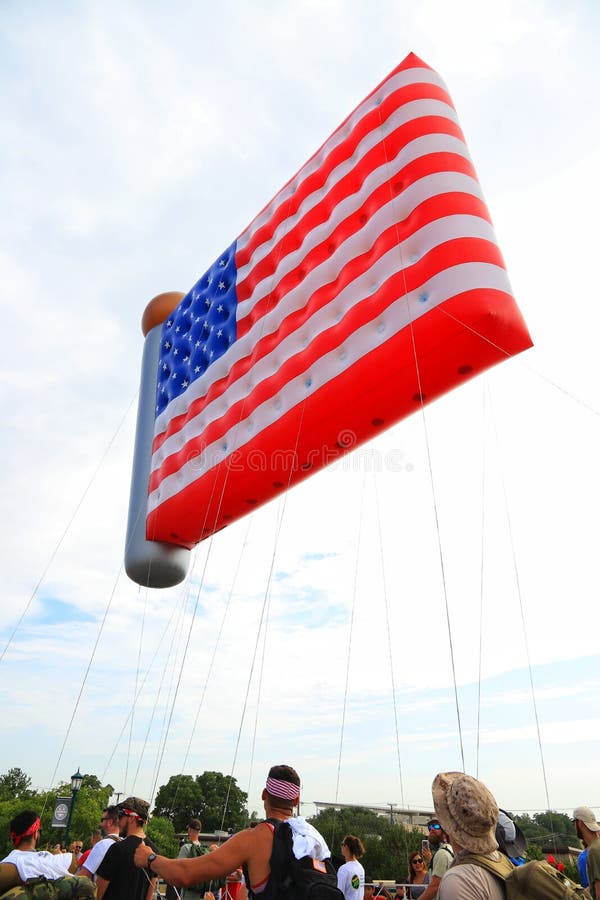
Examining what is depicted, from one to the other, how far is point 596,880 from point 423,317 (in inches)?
115

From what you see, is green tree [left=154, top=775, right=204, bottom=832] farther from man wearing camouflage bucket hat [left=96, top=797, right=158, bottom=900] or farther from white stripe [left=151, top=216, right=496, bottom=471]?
man wearing camouflage bucket hat [left=96, top=797, right=158, bottom=900]

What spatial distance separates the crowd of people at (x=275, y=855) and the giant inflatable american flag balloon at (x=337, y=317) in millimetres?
2592

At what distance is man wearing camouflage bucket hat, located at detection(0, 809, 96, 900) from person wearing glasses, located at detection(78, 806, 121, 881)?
0.17 metres

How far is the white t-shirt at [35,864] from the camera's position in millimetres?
2176

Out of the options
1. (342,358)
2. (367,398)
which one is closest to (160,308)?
(342,358)

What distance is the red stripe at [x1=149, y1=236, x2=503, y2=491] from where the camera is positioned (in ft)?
12.6

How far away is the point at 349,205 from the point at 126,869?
4.61 metres

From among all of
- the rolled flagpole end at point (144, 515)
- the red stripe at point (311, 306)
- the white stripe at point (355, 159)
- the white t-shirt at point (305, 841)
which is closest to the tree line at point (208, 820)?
the rolled flagpole end at point (144, 515)

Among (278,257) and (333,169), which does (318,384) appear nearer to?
(278,257)

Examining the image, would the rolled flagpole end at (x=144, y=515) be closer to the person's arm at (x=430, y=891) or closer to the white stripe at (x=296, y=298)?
the white stripe at (x=296, y=298)

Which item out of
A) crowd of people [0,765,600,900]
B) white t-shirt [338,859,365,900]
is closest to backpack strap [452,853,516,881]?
crowd of people [0,765,600,900]

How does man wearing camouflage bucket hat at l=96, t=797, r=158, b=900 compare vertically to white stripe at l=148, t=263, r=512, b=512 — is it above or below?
below

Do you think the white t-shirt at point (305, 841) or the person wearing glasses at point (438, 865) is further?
the person wearing glasses at point (438, 865)

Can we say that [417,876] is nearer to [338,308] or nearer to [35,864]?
[35,864]
